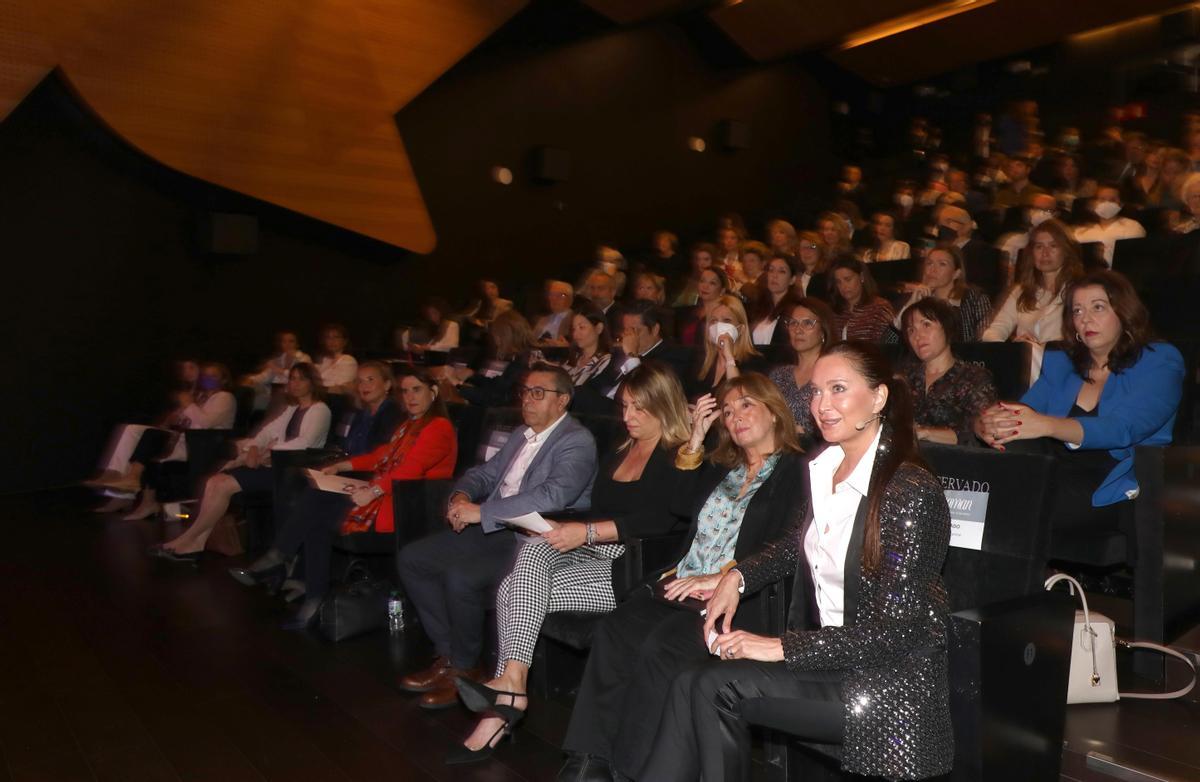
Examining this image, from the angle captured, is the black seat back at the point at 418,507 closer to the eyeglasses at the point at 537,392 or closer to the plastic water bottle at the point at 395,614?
the plastic water bottle at the point at 395,614

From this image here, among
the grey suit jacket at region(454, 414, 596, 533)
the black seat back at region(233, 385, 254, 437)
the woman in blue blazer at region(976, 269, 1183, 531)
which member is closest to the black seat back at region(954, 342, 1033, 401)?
the woman in blue blazer at region(976, 269, 1183, 531)

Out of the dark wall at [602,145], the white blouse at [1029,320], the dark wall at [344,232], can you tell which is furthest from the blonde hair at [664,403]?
the dark wall at [602,145]

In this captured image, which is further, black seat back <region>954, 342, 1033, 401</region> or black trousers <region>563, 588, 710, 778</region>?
black seat back <region>954, 342, 1033, 401</region>

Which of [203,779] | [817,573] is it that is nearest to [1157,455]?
[817,573]

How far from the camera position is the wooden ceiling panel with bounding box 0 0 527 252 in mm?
7184

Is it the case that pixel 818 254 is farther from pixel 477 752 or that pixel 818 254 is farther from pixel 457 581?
pixel 477 752

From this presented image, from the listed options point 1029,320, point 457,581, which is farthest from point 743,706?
point 1029,320

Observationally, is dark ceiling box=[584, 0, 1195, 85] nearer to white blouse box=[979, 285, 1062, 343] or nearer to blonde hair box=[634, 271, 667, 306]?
blonde hair box=[634, 271, 667, 306]

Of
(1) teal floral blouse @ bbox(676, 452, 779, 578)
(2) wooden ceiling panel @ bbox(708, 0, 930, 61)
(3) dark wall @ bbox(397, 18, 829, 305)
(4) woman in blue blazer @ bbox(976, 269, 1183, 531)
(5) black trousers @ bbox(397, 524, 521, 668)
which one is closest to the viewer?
(1) teal floral blouse @ bbox(676, 452, 779, 578)

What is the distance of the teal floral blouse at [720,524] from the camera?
2600mm

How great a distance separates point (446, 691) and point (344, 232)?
244 inches

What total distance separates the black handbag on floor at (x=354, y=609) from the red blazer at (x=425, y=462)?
0.24m

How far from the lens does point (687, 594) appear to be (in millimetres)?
2475

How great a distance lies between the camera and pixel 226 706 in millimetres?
3209
